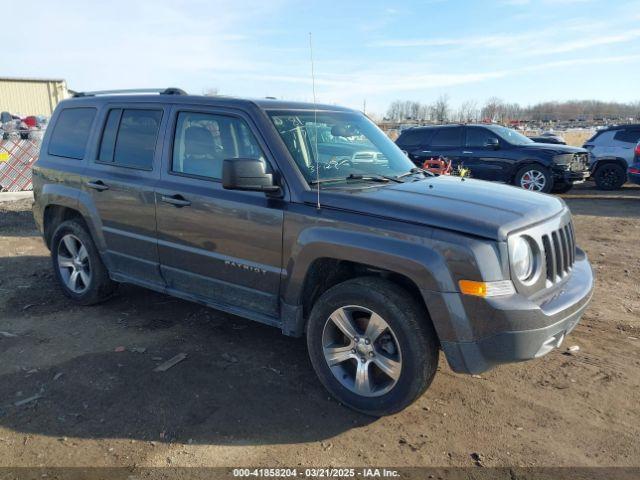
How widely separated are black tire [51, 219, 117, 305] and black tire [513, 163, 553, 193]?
985 cm

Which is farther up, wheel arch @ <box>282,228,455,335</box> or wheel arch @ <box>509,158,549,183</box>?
wheel arch @ <box>282,228,455,335</box>

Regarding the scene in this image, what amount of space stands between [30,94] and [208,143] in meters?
36.1

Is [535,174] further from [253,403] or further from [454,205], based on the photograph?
[253,403]

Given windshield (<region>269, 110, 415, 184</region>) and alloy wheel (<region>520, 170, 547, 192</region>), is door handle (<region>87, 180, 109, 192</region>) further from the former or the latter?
alloy wheel (<region>520, 170, 547, 192</region>)

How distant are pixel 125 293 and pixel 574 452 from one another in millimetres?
4531

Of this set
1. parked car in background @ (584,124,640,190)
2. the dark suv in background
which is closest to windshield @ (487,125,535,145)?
the dark suv in background

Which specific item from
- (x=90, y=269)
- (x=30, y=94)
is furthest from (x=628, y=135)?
(x=30, y=94)

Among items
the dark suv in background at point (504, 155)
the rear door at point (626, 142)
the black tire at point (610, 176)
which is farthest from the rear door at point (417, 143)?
the rear door at point (626, 142)

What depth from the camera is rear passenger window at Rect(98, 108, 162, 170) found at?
4352mm

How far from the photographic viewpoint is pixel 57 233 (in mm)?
5227

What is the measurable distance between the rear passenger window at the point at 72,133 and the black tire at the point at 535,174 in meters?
9.85

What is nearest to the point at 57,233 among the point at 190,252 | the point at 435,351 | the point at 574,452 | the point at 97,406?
the point at 190,252

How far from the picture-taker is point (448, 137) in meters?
13.2

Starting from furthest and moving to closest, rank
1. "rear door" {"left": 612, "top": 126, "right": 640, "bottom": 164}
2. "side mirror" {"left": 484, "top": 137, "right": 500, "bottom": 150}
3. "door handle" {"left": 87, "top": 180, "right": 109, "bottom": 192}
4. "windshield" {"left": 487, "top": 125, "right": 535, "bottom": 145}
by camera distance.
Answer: "rear door" {"left": 612, "top": 126, "right": 640, "bottom": 164}
"windshield" {"left": 487, "top": 125, "right": 535, "bottom": 145}
"side mirror" {"left": 484, "top": 137, "right": 500, "bottom": 150}
"door handle" {"left": 87, "top": 180, "right": 109, "bottom": 192}
